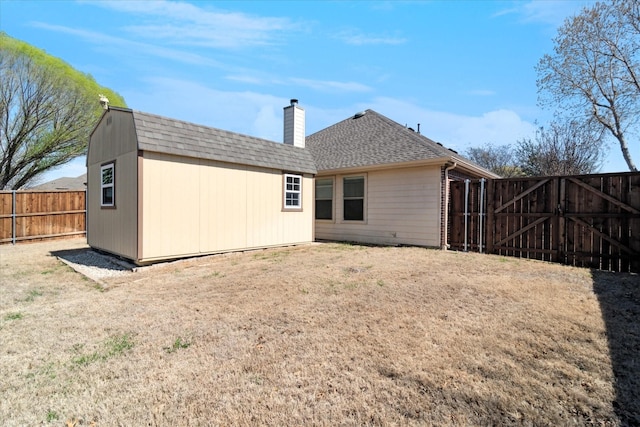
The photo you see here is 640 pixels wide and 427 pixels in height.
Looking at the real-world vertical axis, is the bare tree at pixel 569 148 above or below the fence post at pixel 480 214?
above

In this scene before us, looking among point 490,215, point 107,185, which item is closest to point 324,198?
point 490,215

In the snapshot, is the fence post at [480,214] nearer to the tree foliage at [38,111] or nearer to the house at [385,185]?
the house at [385,185]

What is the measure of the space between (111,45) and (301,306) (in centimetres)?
1155

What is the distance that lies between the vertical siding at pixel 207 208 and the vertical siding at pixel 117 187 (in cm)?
40

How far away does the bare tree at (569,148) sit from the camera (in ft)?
59.9

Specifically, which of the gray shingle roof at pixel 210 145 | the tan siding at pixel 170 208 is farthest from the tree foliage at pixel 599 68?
the tan siding at pixel 170 208

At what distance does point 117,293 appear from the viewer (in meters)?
5.38

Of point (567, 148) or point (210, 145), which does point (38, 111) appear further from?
point (567, 148)

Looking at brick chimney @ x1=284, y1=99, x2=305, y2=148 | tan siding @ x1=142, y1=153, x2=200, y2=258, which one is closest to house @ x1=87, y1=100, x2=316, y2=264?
tan siding @ x1=142, y1=153, x2=200, y2=258

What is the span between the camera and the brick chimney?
1138 cm

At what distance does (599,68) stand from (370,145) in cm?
1554

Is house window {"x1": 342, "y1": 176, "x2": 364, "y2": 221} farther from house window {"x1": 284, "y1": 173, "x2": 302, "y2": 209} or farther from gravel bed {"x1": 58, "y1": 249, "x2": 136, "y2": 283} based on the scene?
gravel bed {"x1": 58, "y1": 249, "x2": 136, "y2": 283}

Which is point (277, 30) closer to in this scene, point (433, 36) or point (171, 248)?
point (433, 36)

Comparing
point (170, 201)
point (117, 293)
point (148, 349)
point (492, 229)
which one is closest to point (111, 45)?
point (170, 201)
